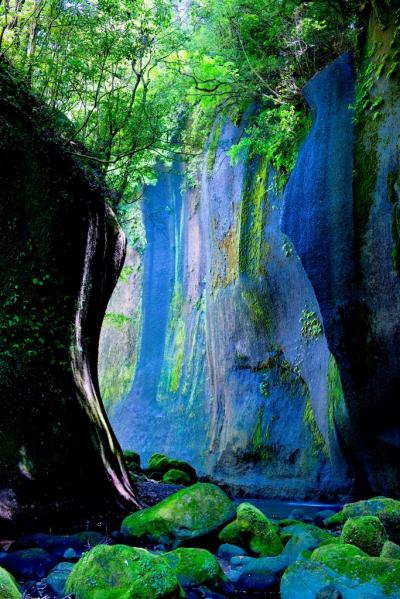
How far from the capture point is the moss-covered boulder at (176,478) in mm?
13008

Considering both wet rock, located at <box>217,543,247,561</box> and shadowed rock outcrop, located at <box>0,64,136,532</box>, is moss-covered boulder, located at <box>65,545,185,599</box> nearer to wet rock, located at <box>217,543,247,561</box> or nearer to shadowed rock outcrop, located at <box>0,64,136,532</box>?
wet rock, located at <box>217,543,247,561</box>

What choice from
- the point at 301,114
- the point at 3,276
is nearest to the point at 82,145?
the point at 3,276

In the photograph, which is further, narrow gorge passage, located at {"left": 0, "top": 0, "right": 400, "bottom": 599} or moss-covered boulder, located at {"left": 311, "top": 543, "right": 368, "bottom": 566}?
narrow gorge passage, located at {"left": 0, "top": 0, "right": 400, "bottom": 599}

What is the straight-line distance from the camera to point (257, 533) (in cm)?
596

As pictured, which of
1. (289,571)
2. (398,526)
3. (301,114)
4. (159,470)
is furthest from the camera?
(159,470)

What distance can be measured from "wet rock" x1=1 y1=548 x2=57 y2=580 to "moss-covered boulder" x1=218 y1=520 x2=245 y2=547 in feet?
5.50

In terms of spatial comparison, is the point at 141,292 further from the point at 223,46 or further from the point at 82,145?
the point at 82,145

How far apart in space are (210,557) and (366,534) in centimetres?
141

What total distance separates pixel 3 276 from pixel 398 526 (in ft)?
17.4

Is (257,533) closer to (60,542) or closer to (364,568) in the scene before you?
(364,568)

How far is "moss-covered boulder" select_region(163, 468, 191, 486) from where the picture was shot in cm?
1301

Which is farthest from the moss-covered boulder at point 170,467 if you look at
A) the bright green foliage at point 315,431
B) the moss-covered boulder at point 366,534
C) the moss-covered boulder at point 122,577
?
the moss-covered boulder at point 122,577

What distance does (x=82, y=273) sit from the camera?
8.40m

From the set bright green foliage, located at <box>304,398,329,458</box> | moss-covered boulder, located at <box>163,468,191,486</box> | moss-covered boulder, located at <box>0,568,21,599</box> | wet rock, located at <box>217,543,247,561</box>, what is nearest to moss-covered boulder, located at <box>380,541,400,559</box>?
wet rock, located at <box>217,543,247,561</box>
